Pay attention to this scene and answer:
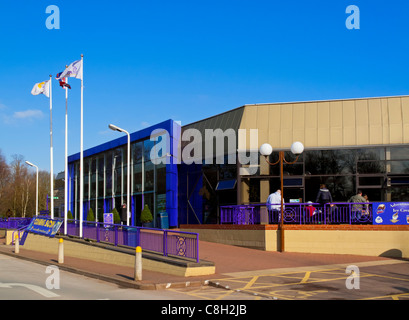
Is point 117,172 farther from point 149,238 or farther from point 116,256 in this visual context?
point 149,238

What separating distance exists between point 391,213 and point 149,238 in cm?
959

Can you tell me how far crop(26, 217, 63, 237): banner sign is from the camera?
75.3ft

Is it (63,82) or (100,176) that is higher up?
(63,82)

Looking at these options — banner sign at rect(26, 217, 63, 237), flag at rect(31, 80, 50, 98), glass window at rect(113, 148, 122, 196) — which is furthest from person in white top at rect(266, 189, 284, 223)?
glass window at rect(113, 148, 122, 196)

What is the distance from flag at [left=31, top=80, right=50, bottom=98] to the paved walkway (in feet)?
28.6

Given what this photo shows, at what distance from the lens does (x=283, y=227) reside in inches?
779

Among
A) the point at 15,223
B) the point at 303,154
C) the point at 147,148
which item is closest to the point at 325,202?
the point at 303,154

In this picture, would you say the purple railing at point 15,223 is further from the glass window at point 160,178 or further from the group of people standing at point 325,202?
the group of people standing at point 325,202

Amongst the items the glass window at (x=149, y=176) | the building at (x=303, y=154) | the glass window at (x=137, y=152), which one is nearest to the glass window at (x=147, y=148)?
the glass window at (x=149, y=176)

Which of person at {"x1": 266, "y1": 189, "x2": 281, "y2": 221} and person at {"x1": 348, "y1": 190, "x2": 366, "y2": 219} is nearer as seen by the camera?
person at {"x1": 348, "y1": 190, "x2": 366, "y2": 219}

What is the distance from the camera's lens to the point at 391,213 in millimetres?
18766

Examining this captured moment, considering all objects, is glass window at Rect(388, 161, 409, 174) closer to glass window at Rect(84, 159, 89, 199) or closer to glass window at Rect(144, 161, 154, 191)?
glass window at Rect(144, 161, 154, 191)

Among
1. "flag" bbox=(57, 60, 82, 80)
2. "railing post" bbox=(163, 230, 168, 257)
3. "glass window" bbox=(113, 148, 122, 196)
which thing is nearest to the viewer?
"railing post" bbox=(163, 230, 168, 257)
